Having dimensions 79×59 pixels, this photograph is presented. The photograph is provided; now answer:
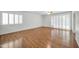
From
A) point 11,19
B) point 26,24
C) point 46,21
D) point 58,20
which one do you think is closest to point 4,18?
point 11,19

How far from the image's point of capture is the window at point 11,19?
1.37 metres

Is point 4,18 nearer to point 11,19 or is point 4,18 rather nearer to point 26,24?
point 11,19

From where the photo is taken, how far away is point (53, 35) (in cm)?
148

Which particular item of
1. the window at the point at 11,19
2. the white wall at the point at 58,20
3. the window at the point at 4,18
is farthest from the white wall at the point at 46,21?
the window at the point at 4,18

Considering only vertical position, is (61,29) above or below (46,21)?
below

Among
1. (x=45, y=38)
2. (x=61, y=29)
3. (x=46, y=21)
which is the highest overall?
(x=46, y=21)

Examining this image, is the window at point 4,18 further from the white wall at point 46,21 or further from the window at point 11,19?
the white wall at point 46,21

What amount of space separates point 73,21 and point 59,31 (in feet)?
0.81

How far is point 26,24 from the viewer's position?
1.46 meters

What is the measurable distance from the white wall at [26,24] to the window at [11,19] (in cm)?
5

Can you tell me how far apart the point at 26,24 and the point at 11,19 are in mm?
227

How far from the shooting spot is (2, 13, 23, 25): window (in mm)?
1373

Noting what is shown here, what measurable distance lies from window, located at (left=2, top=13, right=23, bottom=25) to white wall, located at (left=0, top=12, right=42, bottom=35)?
0.17 feet
